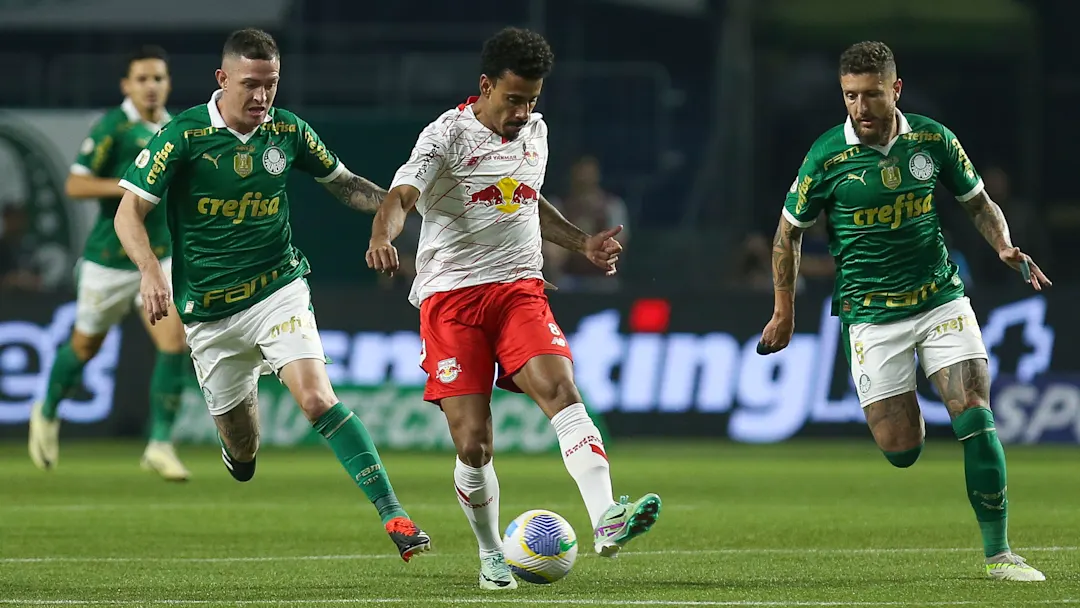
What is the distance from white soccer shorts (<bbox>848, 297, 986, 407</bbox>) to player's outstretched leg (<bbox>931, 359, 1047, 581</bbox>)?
0.33 feet

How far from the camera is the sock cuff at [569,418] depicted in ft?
25.6

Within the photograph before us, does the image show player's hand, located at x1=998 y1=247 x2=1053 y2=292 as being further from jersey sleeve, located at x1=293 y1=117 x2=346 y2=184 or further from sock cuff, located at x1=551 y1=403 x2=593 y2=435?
jersey sleeve, located at x1=293 y1=117 x2=346 y2=184

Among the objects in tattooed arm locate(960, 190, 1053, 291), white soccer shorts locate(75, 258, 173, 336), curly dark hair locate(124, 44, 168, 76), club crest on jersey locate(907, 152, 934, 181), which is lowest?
white soccer shorts locate(75, 258, 173, 336)

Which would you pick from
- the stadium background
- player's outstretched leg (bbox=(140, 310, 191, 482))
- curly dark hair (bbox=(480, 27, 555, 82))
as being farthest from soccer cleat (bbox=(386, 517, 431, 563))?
the stadium background

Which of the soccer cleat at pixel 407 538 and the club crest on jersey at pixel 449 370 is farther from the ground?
the club crest on jersey at pixel 449 370

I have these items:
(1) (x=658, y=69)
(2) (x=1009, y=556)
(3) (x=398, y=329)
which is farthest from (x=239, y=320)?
(1) (x=658, y=69)

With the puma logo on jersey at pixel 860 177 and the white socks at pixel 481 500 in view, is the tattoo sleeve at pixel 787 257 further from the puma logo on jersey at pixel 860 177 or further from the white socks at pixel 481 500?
the white socks at pixel 481 500

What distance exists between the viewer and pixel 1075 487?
13.1 m

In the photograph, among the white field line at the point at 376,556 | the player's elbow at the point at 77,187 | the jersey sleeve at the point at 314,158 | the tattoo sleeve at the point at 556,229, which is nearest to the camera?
the tattoo sleeve at the point at 556,229

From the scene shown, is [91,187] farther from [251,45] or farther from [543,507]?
[251,45]

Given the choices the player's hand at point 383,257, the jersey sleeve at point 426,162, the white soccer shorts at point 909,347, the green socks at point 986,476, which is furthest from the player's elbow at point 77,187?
the green socks at point 986,476

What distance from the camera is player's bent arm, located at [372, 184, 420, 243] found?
766 cm

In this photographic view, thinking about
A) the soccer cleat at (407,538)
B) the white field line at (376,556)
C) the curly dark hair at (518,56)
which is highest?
the curly dark hair at (518,56)

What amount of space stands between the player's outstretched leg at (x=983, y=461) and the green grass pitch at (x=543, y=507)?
193mm
